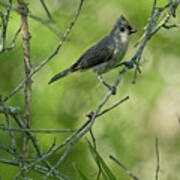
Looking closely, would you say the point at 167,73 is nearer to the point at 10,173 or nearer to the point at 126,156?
the point at 126,156

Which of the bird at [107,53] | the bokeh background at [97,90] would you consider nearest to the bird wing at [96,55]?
the bird at [107,53]

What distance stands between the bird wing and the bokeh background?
22cm

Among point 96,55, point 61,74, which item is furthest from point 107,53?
point 61,74

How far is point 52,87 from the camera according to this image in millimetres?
4816

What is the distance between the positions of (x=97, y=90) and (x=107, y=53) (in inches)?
25.4

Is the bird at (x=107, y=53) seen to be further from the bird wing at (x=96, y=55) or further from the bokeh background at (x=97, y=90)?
the bokeh background at (x=97, y=90)

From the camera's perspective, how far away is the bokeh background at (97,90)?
481 cm

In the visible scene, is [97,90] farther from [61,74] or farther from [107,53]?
[61,74]

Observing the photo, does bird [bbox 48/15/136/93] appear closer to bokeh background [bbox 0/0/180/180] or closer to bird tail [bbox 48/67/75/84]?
bird tail [bbox 48/67/75/84]

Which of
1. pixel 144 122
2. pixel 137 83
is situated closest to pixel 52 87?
pixel 137 83

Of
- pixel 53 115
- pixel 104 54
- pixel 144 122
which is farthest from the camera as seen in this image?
pixel 144 122

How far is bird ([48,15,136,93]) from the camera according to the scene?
446 centimetres

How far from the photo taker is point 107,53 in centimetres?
456

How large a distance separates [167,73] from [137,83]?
39 cm
